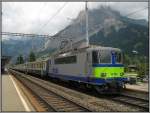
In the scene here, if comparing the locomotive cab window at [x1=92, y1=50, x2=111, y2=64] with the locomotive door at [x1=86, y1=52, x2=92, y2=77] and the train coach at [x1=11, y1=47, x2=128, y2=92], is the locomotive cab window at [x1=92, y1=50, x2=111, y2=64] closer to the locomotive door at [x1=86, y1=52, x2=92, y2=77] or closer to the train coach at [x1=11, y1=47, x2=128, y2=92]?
the train coach at [x1=11, y1=47, x2=128, y2=92]

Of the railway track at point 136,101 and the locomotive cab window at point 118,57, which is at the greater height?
the locomotive cab window at point 118,57

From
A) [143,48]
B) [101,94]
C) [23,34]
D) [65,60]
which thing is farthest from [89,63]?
[143,48]

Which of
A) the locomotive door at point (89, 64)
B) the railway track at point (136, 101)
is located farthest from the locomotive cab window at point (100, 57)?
the railway track at point (136, 101)

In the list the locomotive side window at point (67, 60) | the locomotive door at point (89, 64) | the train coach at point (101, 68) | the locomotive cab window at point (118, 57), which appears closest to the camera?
the train coach at point (101, 68)

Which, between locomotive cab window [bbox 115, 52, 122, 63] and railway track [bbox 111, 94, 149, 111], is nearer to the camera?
railway track [bbox 111, 94, 149, 111]

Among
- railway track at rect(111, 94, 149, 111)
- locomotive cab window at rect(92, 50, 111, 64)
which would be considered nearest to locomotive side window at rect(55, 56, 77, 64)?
locomotive cab window at rect(92, 50, 111, 64)

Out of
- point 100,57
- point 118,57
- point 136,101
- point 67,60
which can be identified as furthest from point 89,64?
point 67,60

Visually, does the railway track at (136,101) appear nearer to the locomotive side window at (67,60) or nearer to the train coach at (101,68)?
the train coach at (101,68)

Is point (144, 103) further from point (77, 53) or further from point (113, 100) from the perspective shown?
point (77, 53)

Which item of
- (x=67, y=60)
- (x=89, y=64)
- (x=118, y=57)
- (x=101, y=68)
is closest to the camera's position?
(x=101, y=68)

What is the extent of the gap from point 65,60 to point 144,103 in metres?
11.2

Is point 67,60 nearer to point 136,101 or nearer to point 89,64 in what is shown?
point 89,64

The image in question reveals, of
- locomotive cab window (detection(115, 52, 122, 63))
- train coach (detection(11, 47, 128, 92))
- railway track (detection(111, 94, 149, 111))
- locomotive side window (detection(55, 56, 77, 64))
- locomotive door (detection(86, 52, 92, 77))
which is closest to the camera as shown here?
railway track (detection(111, 94, 149, 111))

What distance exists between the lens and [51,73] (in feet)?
109
